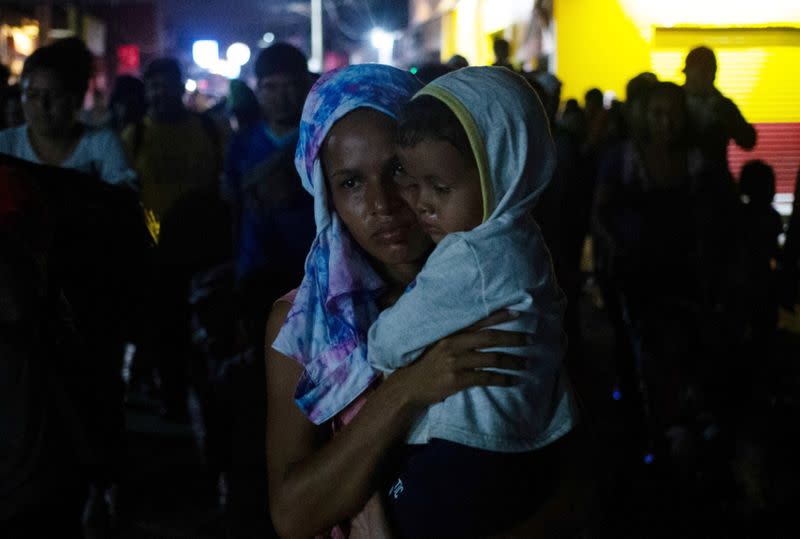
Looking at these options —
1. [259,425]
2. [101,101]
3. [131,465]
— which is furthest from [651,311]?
[101,101]

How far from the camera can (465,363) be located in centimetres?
187

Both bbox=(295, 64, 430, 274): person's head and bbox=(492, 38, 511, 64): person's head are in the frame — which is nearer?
bbox=(295, 64, 430, 274): person's head

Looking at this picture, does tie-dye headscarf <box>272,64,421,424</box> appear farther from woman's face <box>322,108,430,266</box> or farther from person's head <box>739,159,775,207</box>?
person's head <box>739,159,775,207</box>

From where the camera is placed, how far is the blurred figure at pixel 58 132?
5.57m

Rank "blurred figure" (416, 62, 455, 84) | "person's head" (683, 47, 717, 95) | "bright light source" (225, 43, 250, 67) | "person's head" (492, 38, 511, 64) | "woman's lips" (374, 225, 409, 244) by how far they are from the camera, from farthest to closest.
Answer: "bright light source" (225, 43, 250, 67) → "person's head" (492, 38, 511, 64) → "person's head" (683, 47, 717, 95) → "blurred figure" (416, 62, 455, 84) → "woman's lips" (374, 225, 409, 244)

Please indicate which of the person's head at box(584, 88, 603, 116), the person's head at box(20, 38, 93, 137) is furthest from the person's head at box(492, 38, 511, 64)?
the person's head at box(20, 38, 93, 137)

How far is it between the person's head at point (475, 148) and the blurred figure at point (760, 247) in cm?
447

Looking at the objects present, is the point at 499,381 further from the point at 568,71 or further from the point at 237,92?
the point at 568,71

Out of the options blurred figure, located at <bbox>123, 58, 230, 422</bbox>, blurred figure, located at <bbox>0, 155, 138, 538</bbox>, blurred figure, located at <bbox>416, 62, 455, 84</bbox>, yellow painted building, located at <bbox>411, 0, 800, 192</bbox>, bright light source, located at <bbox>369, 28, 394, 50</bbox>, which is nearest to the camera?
blurred figure, located at <bbox>0, 155, 138, 538</bbox>

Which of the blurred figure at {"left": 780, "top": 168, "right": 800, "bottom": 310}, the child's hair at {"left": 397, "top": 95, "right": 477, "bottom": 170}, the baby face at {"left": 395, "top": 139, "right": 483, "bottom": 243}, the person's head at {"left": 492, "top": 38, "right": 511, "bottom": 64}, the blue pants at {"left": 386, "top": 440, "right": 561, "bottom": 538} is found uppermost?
the person's head at {"left": 492, "top": 38, "right": 511, "bottom": 64}

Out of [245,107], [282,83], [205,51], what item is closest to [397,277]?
[282,83]

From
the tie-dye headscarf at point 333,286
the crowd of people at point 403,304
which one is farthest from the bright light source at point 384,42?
the tie-dye headscarf at point 333,286

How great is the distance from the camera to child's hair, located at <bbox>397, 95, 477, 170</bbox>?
199cm

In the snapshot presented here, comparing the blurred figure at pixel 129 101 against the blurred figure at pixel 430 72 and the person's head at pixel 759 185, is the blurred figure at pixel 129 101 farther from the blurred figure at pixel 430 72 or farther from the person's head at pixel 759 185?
the blurred figure at pixel 430 72
